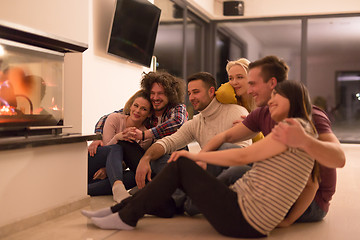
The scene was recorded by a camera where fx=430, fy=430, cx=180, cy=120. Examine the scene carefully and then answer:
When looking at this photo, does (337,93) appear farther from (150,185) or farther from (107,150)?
(150,185)

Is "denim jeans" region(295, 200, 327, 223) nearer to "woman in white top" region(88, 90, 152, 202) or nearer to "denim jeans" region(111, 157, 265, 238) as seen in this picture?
"denim jeans" region(111, 157, 265, 238)

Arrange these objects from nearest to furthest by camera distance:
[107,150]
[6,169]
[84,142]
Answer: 1. [6,169]
2. [84,142]
3. [107,150]

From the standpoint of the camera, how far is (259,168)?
1896 millimetres

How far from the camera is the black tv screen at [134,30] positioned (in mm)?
4445

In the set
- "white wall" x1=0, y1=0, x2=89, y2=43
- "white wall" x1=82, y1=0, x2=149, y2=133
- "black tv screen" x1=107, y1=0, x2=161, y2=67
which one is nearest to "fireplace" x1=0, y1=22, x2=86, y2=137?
"white wall" x1=0, y1=0, x2=89, y2=43

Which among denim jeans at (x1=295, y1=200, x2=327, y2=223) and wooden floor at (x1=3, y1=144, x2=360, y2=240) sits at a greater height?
denim jeans at (x1=295, y1=200, x2=327, y2=223)

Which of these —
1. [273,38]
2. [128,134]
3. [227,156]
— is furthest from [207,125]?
[273,38]

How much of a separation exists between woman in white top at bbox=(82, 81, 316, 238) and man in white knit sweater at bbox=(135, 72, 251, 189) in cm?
82

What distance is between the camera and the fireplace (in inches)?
82.4

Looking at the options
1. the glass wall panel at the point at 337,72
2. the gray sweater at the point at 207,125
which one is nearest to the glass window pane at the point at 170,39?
the glass wall panel at the point at 337,72

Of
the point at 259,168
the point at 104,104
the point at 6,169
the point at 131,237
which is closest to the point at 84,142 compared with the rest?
the point at 6,169

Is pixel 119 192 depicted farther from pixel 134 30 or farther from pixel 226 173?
pixel 134 30

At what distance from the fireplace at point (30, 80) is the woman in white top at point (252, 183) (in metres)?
0.73

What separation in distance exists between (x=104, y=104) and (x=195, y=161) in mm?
2610
